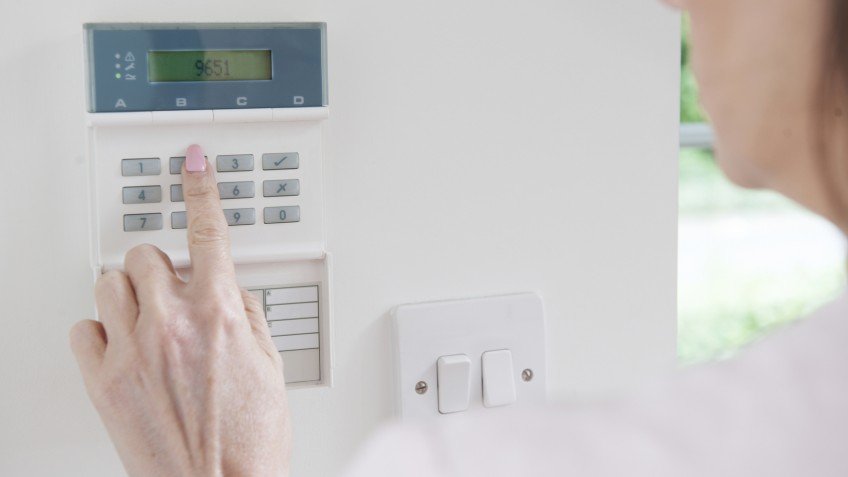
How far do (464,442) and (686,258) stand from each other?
3566 mm

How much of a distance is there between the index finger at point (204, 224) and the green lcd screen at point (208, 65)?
0.16 ft

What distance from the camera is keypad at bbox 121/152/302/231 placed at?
62 cm

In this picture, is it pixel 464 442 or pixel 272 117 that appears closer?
pixel 464 442

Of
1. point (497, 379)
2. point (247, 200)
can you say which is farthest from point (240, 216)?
point (497, 379)

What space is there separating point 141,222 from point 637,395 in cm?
47

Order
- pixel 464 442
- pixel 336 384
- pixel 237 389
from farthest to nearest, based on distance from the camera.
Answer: pixel 336 384, pixel 237 389, pixel 464 442

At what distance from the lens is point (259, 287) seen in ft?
2.15

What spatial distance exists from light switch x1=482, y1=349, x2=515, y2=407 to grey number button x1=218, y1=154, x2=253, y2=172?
0.24 metres

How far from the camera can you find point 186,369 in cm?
57

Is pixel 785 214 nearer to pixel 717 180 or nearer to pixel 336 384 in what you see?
pixel 717 180

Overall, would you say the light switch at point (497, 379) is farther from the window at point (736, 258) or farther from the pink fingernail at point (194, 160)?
the window at point (736, 258)

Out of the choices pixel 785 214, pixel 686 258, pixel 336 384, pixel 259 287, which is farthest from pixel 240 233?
pixel 785 214

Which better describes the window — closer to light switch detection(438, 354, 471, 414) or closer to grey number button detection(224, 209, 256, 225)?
light switch detection(438, 354, 471, 414)

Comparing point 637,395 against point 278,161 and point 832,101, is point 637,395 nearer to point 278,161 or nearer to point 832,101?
point 832,101
